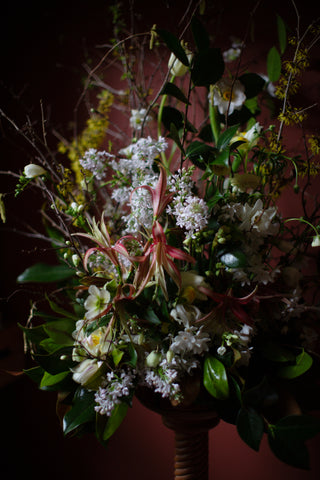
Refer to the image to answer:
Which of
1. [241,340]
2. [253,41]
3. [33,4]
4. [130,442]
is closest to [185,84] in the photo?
[253,41]

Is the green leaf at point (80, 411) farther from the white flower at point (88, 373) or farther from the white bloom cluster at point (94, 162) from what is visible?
the white bloom cluster at point (94, 162)

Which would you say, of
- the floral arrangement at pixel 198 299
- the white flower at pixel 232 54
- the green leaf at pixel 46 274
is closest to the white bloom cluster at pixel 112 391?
the floral arrangement at pixel 198 299

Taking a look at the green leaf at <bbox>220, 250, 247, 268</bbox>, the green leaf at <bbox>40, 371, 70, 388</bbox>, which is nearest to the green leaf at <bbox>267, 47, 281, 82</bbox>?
the green leaf at <bbox>220, 250, 247, 268</bbox>

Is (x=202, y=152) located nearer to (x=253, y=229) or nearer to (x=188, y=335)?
(x=253, y=229)

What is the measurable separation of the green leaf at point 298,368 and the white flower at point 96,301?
343 mm

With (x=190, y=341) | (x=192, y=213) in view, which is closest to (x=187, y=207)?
(x=192, y=213)

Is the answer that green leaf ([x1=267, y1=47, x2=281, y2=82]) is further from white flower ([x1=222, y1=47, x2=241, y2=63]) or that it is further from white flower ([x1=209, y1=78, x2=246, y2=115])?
white flower ([x1=222, y1=47, x2=241, y2=63])

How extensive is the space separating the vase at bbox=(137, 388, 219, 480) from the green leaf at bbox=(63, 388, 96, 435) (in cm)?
11

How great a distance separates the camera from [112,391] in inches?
27.1

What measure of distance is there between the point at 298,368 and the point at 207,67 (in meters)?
0.57

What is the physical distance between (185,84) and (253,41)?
217 millimetres

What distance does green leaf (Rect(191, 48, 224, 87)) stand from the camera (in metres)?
0.74

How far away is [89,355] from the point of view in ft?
2.39

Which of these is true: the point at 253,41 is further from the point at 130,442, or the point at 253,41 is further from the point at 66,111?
the point at 130,442
